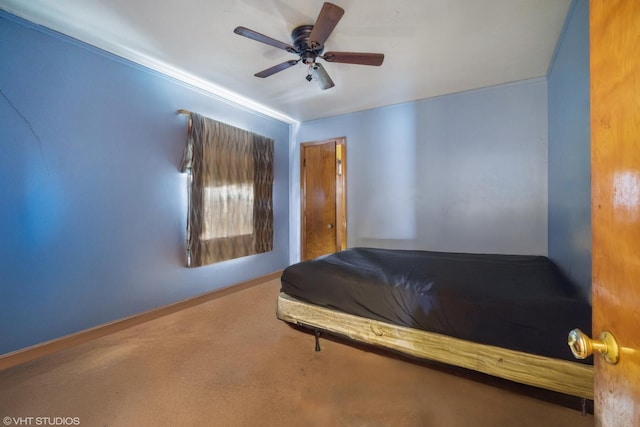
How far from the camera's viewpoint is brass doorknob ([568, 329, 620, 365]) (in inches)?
18.5

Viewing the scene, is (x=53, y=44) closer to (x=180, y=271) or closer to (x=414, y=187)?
(x=180, y=271)

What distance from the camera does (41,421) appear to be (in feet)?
4.05

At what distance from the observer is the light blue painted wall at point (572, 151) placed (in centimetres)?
154

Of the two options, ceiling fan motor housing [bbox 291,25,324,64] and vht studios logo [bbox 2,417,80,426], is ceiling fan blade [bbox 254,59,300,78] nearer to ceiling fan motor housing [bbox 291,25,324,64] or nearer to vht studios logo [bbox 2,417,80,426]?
ceiling fan motor housing [bbox 291,25,324,64]

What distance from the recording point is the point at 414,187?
3.37 metres

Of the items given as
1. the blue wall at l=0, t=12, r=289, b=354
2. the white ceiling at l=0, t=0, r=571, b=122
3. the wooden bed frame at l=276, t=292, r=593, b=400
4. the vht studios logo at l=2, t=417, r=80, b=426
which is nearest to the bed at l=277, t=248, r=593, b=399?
the wooden bed frame at l=276, t=292, r=593, b=400

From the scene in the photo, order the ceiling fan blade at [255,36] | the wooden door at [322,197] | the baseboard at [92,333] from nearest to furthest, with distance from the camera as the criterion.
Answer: the ceiling fan blade at [255,36]
the baseboard at [92,333]
the wooden door at [322,197]

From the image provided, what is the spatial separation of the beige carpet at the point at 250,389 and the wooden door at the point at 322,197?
2091mm

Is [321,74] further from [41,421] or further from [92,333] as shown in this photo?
[92,333]

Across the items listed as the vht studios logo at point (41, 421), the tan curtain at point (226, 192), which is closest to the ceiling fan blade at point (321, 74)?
the tan curtain at point (226, 192)

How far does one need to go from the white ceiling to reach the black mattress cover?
6.39ft

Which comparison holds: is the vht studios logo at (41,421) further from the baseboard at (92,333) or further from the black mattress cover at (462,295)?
the black mattress cover at (462,295)

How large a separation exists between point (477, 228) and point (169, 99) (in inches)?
153

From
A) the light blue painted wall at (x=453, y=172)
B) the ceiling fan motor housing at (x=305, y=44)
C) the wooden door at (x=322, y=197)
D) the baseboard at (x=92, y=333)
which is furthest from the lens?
the wooden door at (x=322, y=197)
